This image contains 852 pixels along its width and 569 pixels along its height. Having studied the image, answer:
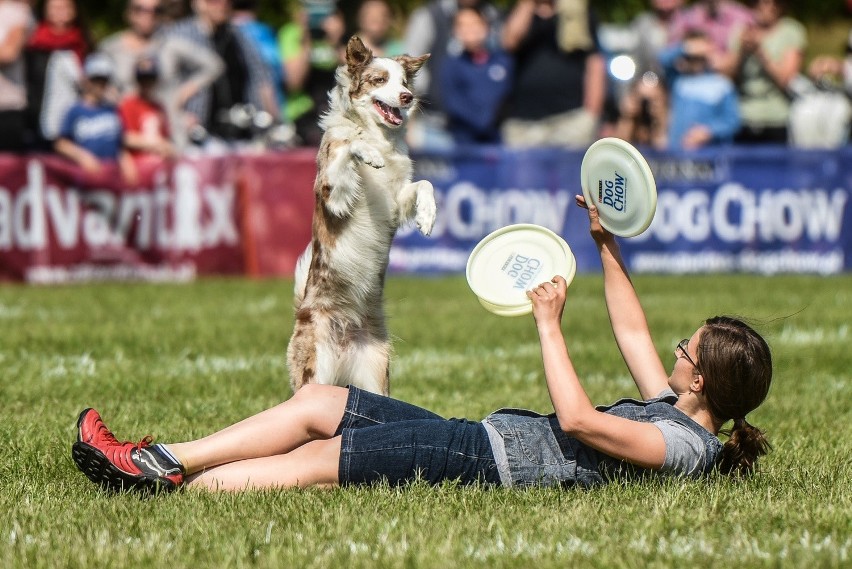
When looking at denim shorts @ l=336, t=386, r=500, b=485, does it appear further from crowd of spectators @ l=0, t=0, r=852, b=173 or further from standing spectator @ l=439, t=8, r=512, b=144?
standing spectator @ l=439, t=8, r=512, b=144

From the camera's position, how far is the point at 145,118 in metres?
14.2

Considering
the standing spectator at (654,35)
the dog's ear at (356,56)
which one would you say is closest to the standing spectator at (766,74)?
the standing spectator at (654,35)

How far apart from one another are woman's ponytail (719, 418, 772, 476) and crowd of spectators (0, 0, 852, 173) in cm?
935

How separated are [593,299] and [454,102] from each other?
3497mm

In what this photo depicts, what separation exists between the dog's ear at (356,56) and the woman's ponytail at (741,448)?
264cm

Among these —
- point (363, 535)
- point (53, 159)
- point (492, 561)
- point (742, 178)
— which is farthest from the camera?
point (742, 178)

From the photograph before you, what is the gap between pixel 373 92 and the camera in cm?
650

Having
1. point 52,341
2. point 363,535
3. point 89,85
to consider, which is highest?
point 89,85

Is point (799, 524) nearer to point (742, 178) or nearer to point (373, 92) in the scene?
point (373, 92)

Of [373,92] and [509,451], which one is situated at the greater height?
[373,92]

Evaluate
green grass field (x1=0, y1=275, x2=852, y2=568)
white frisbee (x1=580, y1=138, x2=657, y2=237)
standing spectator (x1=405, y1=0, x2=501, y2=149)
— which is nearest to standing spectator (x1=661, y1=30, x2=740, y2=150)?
standing spectator (x1=405, y1=0, x2=501, y2=149)

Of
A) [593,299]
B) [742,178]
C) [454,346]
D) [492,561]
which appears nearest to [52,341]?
[454,346]

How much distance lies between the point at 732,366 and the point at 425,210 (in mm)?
1886

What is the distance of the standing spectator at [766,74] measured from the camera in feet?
52.0
